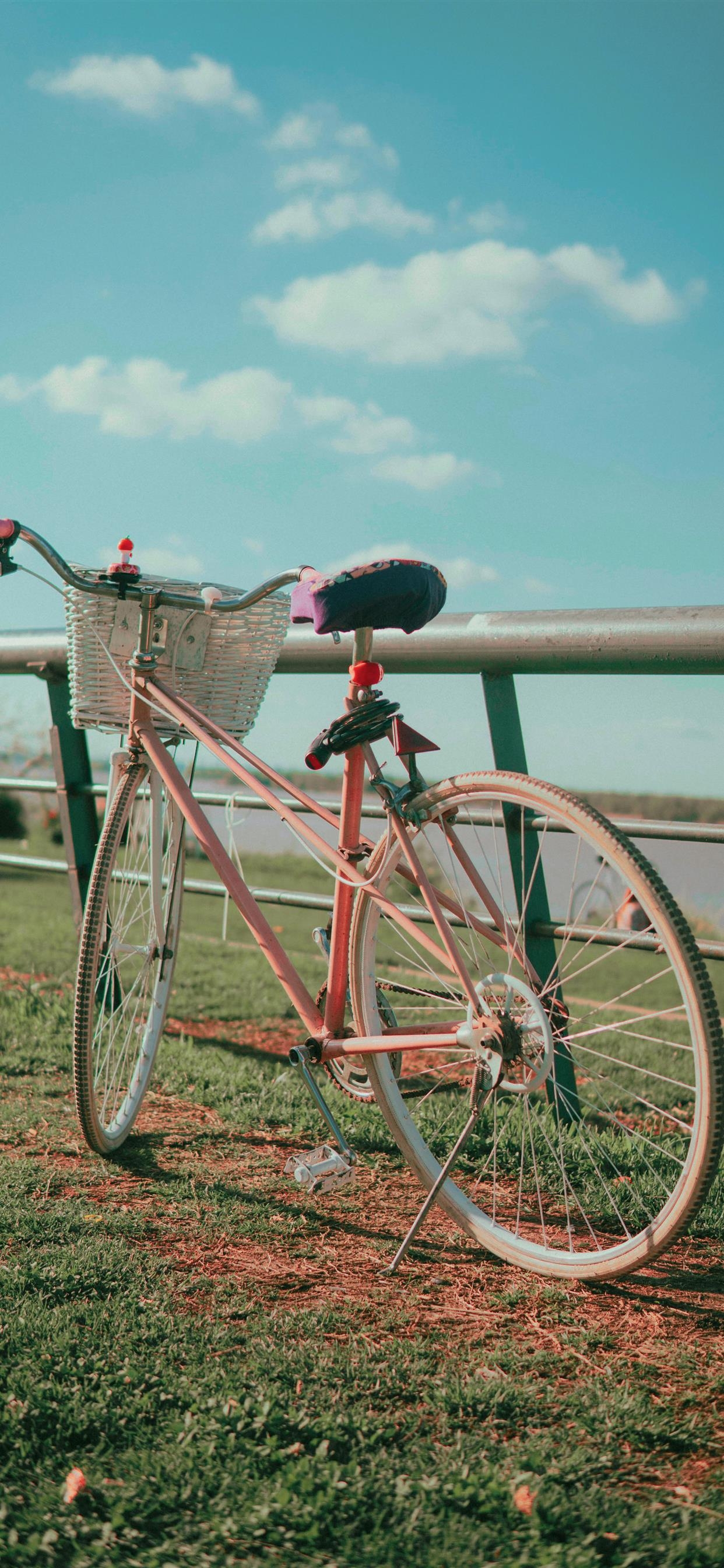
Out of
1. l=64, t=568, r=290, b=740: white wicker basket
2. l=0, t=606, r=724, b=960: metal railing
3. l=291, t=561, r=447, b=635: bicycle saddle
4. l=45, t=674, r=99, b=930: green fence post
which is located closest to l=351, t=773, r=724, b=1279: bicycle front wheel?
l=0, t=606, r=724, b=960: metal railing

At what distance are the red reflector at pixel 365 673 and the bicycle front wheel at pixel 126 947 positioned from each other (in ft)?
2.91

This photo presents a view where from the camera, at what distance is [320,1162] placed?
104 inches

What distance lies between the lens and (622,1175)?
307 centimetres

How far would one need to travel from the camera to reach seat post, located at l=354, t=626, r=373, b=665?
2602 mm

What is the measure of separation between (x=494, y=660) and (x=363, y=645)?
2.50 ft

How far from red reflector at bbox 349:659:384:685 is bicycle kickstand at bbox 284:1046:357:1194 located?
823 millimetres

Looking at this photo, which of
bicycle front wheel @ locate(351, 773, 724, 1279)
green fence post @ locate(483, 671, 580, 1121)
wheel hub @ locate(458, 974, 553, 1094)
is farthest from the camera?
green fence post @ locate(483, 671, 580, 1121)

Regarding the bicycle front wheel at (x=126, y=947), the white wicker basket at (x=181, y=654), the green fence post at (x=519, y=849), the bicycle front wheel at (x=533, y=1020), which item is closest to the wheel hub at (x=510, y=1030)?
the bicycle front wheel at (x=533, y=1020)

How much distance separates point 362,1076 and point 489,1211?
431 millimetres

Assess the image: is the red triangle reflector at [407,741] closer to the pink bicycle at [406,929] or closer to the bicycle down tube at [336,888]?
the pink bicycle at [406,929]

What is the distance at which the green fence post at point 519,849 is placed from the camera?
331 centimetres

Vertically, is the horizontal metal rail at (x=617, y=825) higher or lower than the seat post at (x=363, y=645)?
lower

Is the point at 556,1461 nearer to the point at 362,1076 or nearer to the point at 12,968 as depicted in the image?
the point at 362,1076

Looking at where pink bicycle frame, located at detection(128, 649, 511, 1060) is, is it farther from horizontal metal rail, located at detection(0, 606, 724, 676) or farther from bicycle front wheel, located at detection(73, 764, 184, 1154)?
horizontal metal rail, located at detection(0, 606, 724, 676)
